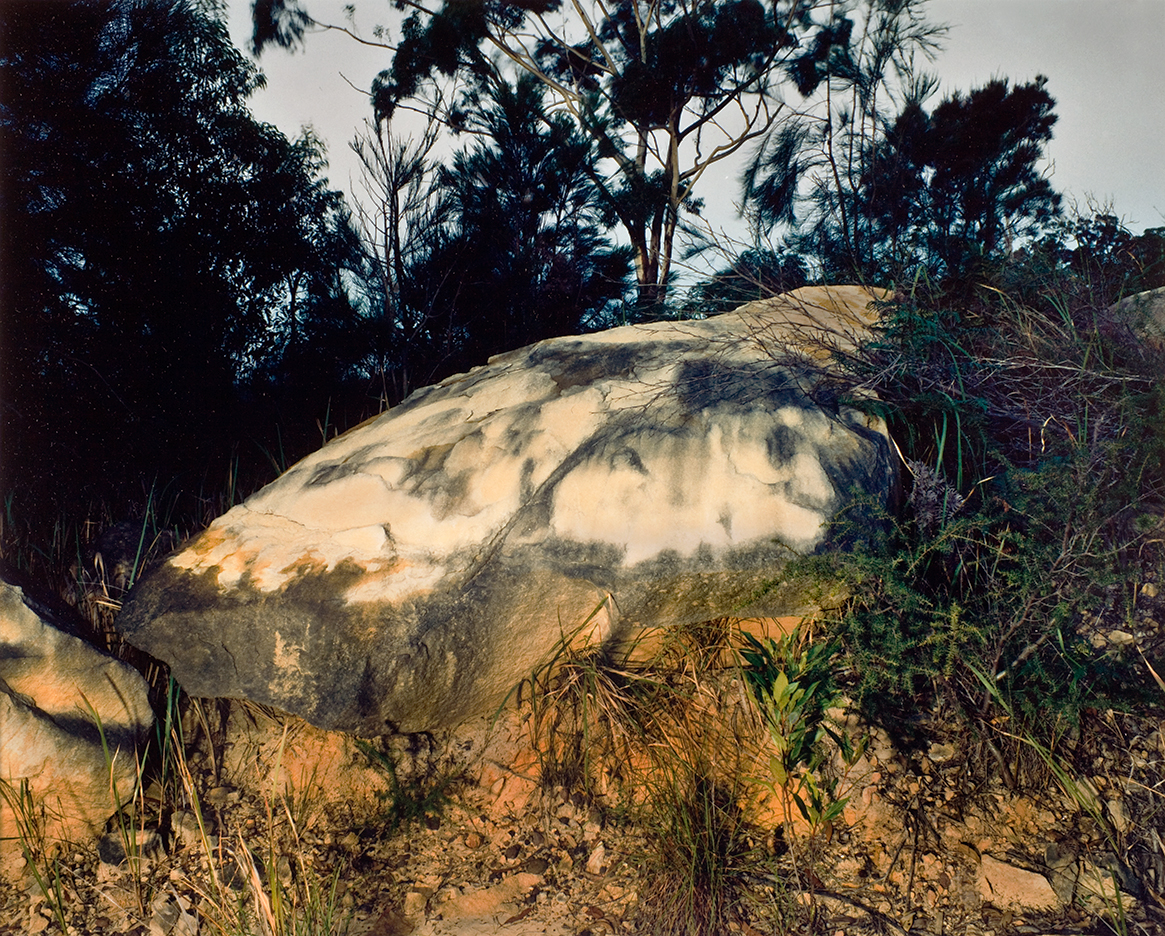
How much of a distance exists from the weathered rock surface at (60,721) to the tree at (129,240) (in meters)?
1.91

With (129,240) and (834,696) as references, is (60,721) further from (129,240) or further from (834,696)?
(129,240)

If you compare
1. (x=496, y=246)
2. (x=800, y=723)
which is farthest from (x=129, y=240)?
(x=800, y=723)

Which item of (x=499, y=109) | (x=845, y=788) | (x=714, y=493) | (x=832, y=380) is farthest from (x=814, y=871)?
(x=499, y=109)

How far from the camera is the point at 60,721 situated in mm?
2062

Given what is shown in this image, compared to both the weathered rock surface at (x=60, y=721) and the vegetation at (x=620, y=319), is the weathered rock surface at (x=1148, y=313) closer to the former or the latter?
the vegetation at (x=620, y=319)

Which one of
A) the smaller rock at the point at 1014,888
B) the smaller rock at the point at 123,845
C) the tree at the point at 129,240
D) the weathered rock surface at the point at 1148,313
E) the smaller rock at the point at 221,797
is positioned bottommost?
the smaller rock at the point at 1014,888

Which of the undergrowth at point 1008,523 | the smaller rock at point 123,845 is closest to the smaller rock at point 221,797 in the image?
the smaller rock at point 123,845

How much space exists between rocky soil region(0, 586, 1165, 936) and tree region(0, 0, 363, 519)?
7.43 ft

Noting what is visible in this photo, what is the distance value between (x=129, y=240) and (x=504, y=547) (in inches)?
121

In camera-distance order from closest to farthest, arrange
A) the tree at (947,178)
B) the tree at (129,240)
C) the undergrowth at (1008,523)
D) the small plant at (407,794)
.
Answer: the undergrowth at (1008,523)
the small plant at (407,794)
the tree at (129,240)
the tree at (947,178)

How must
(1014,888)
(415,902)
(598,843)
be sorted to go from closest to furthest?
1. (1014,888)
2. (415,902)
3. (598,843)

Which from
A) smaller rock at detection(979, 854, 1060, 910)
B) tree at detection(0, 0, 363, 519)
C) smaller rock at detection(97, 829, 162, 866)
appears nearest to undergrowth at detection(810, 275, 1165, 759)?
smaller rock at detection(979, 854, 1060, 910)

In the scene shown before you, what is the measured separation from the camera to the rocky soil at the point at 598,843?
5.93 feet

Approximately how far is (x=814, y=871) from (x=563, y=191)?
15.1 ft
